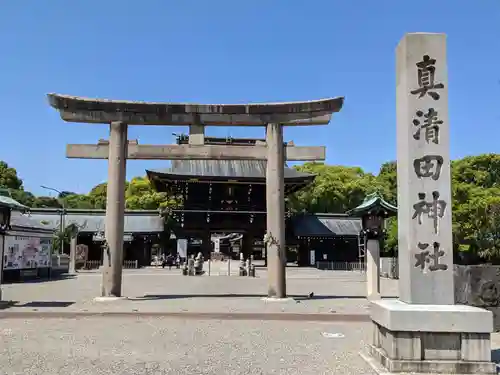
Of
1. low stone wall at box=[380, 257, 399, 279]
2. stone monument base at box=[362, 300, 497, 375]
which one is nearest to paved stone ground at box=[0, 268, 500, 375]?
stone monument base at box=[362, 300, 497, 375]

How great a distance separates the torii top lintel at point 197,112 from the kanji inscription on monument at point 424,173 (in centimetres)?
833

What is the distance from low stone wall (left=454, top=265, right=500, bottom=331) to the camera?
9.33 m

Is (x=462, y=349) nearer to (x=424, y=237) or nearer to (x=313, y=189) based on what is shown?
(x=424, y=237)

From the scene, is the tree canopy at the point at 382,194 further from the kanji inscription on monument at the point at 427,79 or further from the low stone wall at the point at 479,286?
the kanji inscription on monument at the point at 427,79

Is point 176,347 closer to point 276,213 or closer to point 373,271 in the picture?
point 276,213

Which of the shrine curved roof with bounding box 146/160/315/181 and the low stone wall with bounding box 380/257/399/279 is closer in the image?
the low stone wall with bounding box 380/257/399/279

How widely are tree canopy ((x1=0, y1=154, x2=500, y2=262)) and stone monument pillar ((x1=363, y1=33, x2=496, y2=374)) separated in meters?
17.8

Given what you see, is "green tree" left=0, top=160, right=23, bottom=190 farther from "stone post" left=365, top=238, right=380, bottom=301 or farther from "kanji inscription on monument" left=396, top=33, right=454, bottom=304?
"kanji inscription on monument" left=396, top=33, right=454, bottom=304

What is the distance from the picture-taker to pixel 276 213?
15.5 meters

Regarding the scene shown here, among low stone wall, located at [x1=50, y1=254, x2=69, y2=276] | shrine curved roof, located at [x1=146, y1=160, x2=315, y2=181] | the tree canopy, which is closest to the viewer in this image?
Result: the tree canopy

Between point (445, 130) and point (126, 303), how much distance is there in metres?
10.7

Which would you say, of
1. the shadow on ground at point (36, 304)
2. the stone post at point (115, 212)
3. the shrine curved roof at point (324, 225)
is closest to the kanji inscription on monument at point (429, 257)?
Result: the stone post at point (115, 212)

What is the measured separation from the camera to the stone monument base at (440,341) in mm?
6277

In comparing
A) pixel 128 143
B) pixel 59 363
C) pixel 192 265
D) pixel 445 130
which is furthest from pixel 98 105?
pixel 192 265
